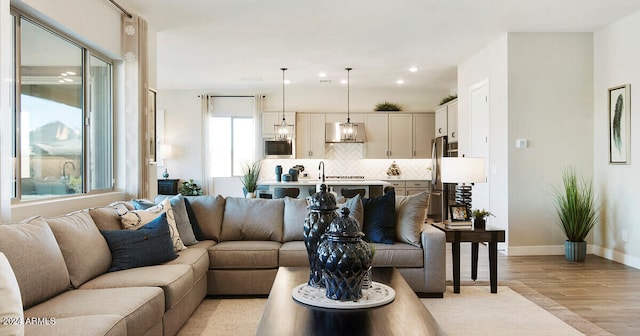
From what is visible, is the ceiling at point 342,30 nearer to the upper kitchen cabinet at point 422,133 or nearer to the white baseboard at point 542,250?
the upper kitchen cabinet at point 422,133

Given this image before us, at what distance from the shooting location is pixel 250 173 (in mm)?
10297

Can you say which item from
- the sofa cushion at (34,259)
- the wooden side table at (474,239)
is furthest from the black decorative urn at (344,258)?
the wooden side table at (474,239)

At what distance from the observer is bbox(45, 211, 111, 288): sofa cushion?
2.82 meters

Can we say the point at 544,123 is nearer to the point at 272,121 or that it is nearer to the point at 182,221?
the point at 182,221

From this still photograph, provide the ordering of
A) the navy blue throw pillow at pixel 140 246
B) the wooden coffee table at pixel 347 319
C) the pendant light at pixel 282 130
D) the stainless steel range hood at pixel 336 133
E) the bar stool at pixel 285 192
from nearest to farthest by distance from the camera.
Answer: the wooden coffee table at pixel 347 319, the navy blue throw pillow at pixel 140 246, the bar stool at pixel 285 192, the pendant light at pixel 282 130, the stainless steel range hood at pixel 336 133

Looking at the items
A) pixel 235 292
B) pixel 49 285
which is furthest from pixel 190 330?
pixel 49 285

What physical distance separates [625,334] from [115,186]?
4941 mm

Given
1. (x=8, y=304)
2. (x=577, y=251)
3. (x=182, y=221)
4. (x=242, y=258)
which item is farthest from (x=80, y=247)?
(x=577, y=251)

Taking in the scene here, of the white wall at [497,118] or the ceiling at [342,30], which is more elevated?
the ceiling at [342,30]

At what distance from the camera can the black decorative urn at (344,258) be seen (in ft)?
7.41

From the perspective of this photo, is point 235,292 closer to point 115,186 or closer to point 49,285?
point 49,285

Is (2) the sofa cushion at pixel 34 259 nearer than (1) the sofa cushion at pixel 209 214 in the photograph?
Yes

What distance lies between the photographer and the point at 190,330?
330 centimetres

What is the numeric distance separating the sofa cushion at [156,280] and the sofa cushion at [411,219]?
6.22ft
